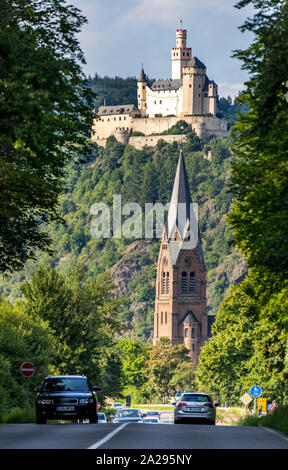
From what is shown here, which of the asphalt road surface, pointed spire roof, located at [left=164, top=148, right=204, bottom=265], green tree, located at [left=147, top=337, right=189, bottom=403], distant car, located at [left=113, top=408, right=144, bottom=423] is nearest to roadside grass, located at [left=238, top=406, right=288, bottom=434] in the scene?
the asphalt road surface

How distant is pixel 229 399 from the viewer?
8450 cm

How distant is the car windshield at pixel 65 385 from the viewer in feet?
110

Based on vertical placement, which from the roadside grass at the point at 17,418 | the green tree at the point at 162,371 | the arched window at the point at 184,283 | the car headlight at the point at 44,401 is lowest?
the green tree at the point at 162,371

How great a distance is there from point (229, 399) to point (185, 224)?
107116 millimetres

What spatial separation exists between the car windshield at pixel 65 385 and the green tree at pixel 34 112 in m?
3.92

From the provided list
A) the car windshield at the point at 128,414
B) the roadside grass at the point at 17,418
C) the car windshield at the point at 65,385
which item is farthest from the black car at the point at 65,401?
the car windshield at the point at 128,414

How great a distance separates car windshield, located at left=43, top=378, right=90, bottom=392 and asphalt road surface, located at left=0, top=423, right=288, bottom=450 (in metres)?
4.78

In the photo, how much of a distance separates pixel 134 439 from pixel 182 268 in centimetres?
17311

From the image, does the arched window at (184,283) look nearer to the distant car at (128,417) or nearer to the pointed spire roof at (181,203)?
the pointed spire roof at (181,203)

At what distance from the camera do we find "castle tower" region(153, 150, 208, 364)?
18950 centimetres

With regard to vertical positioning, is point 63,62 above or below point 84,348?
above

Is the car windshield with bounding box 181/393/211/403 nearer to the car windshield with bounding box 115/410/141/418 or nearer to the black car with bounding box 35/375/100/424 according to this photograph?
the black car with bounding box 35/375/100/424

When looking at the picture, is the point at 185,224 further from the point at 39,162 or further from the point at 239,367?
the point at 39,162

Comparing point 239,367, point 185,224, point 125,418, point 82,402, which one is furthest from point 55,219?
point 185,224
